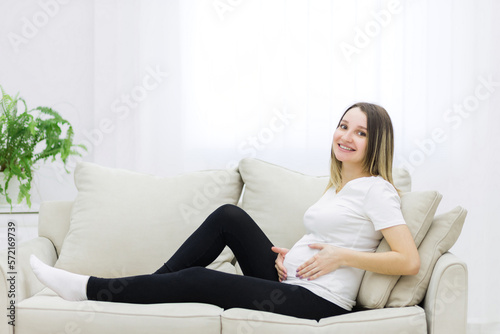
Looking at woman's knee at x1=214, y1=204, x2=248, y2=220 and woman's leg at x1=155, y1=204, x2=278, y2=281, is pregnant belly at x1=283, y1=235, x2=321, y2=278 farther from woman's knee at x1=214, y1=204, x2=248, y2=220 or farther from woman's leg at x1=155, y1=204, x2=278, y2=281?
woman's knee at x1=214, y1=204, x2=248, y2=220

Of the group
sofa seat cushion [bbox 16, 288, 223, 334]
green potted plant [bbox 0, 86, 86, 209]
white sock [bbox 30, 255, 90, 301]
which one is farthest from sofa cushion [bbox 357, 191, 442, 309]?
green potted plant [bbox 0, 86, 86, 209]

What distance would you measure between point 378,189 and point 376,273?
0.26 metres

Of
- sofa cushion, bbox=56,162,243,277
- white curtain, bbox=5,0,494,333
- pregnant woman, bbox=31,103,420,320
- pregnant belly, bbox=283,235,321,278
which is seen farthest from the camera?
white curtain, bbox=5,0,494,333

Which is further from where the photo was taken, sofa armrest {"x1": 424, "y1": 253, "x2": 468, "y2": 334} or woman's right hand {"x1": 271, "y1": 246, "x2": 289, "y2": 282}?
woman's right hand {"x1": 271, "y1": 246, "x2": 289, "y2": 282}

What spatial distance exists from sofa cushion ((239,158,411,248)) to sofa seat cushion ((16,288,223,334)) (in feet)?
1.64

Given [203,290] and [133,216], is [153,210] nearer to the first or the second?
[133,216]

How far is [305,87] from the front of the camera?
2.85 meters

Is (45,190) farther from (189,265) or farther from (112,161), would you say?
(189,265)

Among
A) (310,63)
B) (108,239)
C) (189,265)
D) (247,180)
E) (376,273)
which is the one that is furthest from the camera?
(310,63)

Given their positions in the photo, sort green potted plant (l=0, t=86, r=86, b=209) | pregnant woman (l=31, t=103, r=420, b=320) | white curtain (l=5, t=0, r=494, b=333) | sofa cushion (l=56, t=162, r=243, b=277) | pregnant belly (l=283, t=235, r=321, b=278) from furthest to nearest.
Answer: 1. white curtain (l=5, t=0, r=494, b=333)
2. green potted plant (l=0, t=86, r=86, b=209)
3. sofa cushion (l=56, t=162, r=243, b=277)
4. pregnant belly (l=283, t=235, r=321, b=278)
5. pregnant woman (l=31, t=103, r=420, b=320)

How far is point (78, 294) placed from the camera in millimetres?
1643

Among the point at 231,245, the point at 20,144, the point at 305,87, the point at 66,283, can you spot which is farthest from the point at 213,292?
the point at 305,87

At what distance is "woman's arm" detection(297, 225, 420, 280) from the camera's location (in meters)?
1.55

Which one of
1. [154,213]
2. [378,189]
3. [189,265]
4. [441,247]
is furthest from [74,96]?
[441,247]
